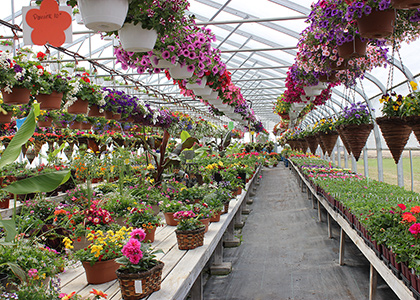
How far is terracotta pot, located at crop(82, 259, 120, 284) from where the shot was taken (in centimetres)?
210

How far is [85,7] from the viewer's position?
1521mm

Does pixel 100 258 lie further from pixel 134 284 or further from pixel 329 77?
pixel 329 77

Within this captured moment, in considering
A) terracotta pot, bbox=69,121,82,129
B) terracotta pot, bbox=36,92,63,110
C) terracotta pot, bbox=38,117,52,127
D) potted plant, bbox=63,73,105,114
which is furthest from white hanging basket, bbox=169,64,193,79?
terracotta pot, bbox=69,121,82,129

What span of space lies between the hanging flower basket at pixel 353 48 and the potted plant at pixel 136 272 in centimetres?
187

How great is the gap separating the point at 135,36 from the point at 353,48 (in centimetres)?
148

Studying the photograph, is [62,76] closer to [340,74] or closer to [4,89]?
[4,89]

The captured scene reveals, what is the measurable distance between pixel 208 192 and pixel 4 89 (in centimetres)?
221

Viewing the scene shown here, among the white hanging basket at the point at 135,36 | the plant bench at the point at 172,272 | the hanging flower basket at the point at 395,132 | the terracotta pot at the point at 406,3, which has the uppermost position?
the white hanging basket at the point at 135,36

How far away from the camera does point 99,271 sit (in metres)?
2.11

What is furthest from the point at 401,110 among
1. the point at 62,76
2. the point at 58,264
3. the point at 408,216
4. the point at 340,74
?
the point at 62,76

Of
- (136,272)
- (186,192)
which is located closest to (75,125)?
(186,192)

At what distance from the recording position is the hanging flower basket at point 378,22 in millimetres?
2010

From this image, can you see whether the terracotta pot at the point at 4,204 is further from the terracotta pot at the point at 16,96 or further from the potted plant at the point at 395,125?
the potted plant at the point at 395,125

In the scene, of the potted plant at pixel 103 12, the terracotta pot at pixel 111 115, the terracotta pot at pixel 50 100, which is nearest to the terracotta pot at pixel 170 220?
the terracotta pot at pixel 50 100
